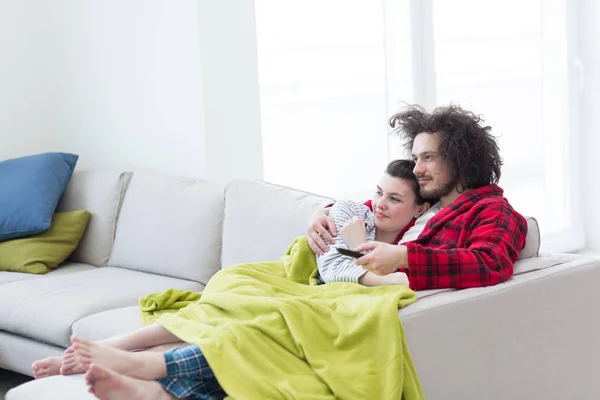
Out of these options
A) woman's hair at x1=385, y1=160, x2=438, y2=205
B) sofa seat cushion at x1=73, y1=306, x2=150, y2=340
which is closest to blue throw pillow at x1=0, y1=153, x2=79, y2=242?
sofa seat cushion at x1=73, y1=306, x2=150, y2=340

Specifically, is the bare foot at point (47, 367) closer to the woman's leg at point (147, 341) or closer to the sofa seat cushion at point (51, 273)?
the woman's leg at point (147, 341)

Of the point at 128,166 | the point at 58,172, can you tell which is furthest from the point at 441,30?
the point at 58,172

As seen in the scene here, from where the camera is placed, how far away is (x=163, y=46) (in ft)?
13.3

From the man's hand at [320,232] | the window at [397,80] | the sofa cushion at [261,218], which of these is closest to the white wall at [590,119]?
the window at [397,80]

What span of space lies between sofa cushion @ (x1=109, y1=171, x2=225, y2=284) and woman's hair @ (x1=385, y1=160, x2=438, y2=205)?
903 millimetres

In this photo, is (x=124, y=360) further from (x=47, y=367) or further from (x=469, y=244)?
(x=469, y=244)

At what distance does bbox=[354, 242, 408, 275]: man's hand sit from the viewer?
2537 millimetres

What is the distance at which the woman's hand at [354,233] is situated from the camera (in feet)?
9.18

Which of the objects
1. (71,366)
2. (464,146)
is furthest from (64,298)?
(464,146)

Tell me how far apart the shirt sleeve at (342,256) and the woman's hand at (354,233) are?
20 millimetres

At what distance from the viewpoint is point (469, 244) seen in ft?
8.65

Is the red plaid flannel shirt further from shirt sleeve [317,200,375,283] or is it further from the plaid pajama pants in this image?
the plaid pajama pants

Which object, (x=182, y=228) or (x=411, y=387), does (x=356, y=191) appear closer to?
(x=182, y=228)

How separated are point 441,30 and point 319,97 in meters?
0.78
